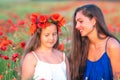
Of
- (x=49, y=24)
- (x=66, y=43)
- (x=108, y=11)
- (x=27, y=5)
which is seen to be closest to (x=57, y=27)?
(x=49, y=24)

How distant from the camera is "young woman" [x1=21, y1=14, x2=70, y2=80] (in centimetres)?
506

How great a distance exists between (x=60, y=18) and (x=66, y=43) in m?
1.38

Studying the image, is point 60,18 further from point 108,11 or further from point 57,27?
point 108,11

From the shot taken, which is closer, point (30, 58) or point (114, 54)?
point (30, 58)

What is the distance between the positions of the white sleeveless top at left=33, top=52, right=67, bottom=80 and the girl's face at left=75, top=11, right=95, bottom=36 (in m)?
0.41

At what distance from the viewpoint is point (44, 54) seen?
5223 millimetres

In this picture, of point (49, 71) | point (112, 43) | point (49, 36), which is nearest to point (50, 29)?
point (49, 36)

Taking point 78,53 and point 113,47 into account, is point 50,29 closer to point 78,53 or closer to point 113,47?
point 78,53

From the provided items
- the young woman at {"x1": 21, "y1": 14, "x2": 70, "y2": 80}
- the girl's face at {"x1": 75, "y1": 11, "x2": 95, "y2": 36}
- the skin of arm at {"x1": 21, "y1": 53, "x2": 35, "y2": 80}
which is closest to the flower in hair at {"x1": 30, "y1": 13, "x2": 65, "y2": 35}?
the young woman at {"x1": 21, "y1": 14, "x2": 70, "y2": 80}

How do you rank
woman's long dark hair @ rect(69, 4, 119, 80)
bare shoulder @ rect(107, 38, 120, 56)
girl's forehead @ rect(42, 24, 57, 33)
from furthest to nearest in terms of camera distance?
woman's long dark hair @ rect(69, 4, 119, 80) < bare shoulder @ rect(107, 38, 120, 56) < girl's forehead @ rect(42, 24, 57, 33)

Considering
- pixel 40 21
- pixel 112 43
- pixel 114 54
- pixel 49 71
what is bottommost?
pixel 49 71

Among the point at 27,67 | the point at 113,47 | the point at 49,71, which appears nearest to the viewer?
the point at 27,67

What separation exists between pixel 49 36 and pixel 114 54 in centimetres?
70

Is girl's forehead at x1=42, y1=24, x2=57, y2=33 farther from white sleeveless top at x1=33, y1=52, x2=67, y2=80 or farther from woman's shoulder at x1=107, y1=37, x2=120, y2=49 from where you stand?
woman's shoulder at x1=107, y1=37, x2=120, y2=49
